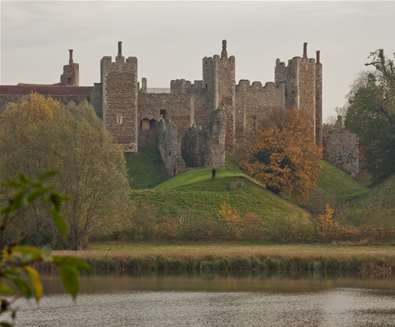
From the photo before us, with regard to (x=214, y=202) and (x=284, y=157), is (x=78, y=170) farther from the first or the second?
(x=284, y=157)

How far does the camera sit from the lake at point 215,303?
2873 centimetres

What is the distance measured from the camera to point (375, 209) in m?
59.3

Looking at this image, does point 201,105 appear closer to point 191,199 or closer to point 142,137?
point 142,137

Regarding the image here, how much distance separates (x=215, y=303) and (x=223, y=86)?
3981 centimetres

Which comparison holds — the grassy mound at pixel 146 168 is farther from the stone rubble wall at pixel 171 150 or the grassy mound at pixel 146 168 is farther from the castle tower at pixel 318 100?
the castle tower at pixel 318 100

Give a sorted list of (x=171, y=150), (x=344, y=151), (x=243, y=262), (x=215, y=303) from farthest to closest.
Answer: (x=344, y=151) < (x=171, y=150) < (x=243, y=262) < (x=215, y=303)

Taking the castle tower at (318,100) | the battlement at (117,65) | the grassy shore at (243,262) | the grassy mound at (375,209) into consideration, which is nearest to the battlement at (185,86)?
the battlement at (117,65)

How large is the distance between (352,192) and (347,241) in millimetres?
15398

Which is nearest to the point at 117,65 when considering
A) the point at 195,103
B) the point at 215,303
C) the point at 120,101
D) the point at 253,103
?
the point at 120,101

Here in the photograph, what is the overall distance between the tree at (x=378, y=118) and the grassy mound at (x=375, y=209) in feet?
10.5

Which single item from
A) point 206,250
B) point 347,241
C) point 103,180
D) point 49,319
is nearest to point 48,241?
point 103,180

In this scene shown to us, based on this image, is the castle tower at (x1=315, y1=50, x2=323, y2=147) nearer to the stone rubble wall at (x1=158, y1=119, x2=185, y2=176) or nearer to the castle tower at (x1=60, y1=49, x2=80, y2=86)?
the stone rubble wall at (x1=158, y1=119, x2=185, y2=176)

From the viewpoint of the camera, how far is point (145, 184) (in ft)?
214

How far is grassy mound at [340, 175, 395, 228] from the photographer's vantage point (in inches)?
2242
